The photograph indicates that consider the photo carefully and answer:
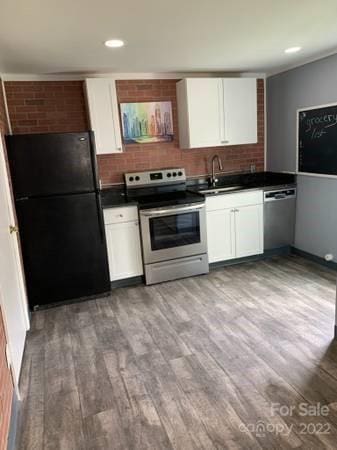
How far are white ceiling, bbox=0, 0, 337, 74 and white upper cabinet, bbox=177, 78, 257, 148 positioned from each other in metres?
0.32

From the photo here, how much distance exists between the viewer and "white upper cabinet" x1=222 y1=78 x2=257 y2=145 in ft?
13.4

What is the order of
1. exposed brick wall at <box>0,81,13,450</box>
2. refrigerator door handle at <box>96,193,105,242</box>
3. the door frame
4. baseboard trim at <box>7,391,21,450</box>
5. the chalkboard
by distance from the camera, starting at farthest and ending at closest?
the chalkboard, refrigerator door handle at <box>96,193,105,242</box>, the door frame, baseboard trim at <box>7,391,21,450</box>, exposed brick wall at <box>0,81,13,450</box>

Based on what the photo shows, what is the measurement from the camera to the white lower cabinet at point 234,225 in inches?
157

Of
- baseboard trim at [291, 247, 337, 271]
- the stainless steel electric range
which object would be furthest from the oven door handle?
baseboard trim at [291, 247, 337, 271]

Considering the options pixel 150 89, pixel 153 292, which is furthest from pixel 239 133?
pixel 153 292

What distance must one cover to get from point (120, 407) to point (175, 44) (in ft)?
8.96

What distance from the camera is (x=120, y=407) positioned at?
2021 millimetres

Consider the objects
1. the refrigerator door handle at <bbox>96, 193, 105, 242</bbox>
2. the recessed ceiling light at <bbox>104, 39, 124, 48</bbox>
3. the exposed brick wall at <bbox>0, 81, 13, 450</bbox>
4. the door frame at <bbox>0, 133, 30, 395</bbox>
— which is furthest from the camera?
the refrigerator door handle at <bbox>96, 193, 105, 242</bbox>

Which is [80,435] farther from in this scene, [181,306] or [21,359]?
[181,306]

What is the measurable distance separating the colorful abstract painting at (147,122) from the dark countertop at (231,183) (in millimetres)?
630

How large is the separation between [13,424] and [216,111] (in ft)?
11.7

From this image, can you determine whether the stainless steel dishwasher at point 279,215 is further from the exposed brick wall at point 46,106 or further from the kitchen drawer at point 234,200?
the exposed brick wall at point 46,106

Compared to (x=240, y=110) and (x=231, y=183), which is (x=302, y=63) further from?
(x=231, y=183)

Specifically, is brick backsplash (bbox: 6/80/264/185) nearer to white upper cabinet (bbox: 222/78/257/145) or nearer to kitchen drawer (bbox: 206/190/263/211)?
white upper cabinet (bbox: 222/78/257/145)
